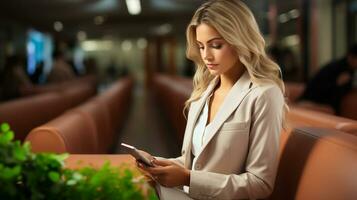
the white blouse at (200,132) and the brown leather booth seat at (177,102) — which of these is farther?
the brown leather booth seat at (177,102)

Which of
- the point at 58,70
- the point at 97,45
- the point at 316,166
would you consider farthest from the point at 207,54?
the point at 97,45

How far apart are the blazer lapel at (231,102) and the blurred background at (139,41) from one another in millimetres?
676

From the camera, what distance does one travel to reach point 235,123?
5.42 ft

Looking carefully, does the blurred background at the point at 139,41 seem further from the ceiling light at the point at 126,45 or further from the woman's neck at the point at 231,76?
the woman's neck at the point at 231,76

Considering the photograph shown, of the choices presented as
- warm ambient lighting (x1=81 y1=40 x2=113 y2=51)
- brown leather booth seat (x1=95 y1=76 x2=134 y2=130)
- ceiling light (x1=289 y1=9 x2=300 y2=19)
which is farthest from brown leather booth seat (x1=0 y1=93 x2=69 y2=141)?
warm ambient lighting (x1=81 y1=40 x2=113 y2=51)

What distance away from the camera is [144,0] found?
16.7m

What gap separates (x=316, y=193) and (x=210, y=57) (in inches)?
23.0

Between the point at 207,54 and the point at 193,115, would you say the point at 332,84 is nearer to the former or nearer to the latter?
the point at 193,115

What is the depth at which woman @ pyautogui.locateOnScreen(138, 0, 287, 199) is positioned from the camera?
5.30 ft

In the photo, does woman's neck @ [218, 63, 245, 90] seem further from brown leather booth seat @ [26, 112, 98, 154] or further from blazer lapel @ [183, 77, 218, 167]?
brown leather booth seat @ [26, 112, 98, 154]

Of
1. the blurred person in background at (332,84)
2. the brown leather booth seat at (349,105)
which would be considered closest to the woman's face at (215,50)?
the brown leather booth seat at (349,105)

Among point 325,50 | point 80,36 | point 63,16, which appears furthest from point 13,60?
point 80,36

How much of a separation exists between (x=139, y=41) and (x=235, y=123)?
34.8 meters

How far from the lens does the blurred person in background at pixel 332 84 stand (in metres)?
4.99
